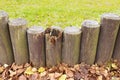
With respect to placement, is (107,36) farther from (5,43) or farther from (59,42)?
(5,43)

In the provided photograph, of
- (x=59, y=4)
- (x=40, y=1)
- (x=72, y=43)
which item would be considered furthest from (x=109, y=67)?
(x=40, y=1)

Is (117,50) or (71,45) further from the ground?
(71,45)

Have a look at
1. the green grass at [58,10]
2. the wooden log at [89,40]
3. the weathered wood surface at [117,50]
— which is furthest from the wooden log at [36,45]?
the green grass at [58,10]

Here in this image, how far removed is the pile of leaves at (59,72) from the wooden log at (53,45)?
0.28ft

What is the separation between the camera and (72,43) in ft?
7.50

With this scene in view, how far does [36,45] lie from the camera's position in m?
2.30

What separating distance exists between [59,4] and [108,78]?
2327 millimetres

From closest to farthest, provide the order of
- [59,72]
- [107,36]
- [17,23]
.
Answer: [17,23] → [107,36] → [59,72]

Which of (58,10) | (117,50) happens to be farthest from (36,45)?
(58,10)

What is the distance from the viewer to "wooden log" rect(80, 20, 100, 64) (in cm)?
222

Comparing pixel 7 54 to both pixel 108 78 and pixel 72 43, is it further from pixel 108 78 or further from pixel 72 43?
pixel 108 78

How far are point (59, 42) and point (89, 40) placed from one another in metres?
0.30

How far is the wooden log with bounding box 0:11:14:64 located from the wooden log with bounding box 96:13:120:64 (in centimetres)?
93

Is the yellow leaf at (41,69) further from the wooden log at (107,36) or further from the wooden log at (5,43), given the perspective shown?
the wooden log at (107,36)
